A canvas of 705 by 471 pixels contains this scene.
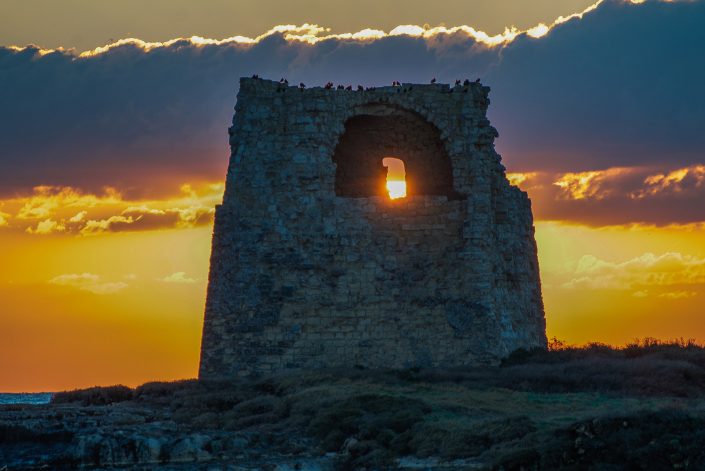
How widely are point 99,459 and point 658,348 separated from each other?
1576 centimetres

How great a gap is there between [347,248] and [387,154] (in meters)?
3.68

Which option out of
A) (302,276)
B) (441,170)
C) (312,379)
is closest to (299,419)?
(312,379)

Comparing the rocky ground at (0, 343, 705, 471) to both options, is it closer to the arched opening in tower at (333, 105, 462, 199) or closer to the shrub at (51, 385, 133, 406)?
the shrub at (51, 385, 133, 406)

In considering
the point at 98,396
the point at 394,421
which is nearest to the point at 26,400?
the point at 98,396

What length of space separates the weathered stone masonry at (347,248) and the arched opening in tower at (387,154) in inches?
2.6


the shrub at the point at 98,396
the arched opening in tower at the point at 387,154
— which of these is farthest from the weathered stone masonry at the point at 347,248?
the shrub at the point at 98,396

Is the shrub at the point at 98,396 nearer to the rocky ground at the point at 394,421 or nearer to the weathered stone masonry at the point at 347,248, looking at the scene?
the rocky ground at the point at 394,421

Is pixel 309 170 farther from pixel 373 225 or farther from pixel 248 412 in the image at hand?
pixel 248 412

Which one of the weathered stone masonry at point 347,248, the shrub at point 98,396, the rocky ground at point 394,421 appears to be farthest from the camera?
the weathered stone masonry at point 347,248

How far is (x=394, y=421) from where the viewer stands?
15.0 metres

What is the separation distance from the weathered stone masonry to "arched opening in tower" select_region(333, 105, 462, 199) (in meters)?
0.07

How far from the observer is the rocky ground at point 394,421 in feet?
37.8

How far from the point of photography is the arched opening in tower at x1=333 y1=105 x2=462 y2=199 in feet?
81.3

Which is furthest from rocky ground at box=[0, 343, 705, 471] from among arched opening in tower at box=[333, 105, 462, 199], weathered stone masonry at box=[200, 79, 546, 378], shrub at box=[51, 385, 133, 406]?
arched opening in tower at box=[333, 105, 462, 199]
